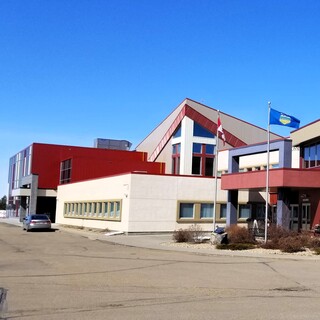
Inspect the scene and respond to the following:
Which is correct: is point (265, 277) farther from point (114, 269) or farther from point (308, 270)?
point (114, 269)

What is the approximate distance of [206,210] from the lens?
39.3 m

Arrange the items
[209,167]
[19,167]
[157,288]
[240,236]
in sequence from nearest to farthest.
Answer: [157,288] → [240,236] → [209,167] → [19,167]

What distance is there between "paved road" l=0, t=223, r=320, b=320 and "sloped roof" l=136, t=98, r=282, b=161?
35.6 meters

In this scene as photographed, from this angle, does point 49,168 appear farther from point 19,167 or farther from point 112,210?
point 112,210

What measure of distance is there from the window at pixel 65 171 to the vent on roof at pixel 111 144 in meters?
24.0

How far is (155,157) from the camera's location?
204 feet

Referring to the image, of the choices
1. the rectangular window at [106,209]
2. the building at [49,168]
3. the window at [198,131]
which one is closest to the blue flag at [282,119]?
the rectangular window at [106,209]

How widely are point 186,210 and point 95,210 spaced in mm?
9882

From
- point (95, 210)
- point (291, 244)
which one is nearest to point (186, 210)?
point (95, 210)

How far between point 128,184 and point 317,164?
13884mm

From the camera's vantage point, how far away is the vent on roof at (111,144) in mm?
89812

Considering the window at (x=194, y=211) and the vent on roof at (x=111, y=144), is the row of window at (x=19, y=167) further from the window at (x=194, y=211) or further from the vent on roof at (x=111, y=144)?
the window at (x=194, y=211)

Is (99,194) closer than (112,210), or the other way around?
(112,210)

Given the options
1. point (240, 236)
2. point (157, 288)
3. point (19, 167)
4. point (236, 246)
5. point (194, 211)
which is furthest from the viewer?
point (19, 167)
